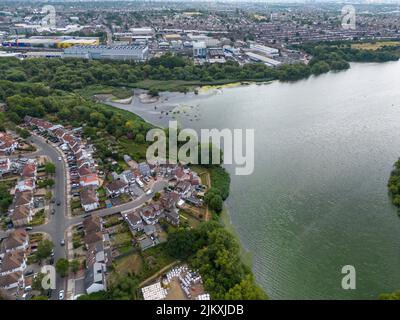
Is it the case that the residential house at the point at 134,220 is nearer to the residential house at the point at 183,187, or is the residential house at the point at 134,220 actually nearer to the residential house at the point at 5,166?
the residential house at the point at 183,187

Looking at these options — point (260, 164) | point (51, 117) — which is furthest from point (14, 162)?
point (260, 164)

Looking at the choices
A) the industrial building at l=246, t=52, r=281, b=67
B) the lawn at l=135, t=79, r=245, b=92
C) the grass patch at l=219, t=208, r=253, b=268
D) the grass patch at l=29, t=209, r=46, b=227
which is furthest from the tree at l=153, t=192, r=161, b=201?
the industrial building at l=246, t=52, r=281, b=67

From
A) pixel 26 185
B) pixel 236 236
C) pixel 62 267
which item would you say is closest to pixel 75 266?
pixel 62 267

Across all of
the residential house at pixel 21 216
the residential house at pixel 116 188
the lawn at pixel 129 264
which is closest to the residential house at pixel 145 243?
the lawn at pixel 129 264

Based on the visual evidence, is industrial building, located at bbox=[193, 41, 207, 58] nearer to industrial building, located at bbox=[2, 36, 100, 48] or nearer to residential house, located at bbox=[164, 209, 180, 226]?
industrial building, located at bbox=[2, 36, 100, 48]
